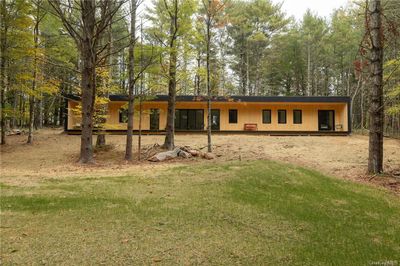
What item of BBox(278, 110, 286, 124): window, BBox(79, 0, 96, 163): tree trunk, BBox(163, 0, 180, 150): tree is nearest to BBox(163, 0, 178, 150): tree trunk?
BBox(163, 0, 180, 150): tree

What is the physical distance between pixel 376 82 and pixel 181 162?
6.99m

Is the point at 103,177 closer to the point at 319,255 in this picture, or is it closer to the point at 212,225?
the point at 212,225

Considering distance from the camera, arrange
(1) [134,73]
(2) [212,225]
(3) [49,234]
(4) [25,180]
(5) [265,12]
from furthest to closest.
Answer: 1. (5) [265,12]
2. (1) [134,73]
3. (4) [25,180]
4. (2) [212,225]
5. (3) [49,234]

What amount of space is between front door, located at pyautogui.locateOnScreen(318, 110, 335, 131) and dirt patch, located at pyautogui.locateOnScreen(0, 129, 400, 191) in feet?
26.5

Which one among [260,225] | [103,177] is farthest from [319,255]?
[103,177]

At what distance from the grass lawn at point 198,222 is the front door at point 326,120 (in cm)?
1795

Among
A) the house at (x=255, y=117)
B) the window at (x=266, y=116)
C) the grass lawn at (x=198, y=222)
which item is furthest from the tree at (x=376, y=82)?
the window at (x=266, y=116)

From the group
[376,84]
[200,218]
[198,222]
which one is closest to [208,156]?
[376,84]

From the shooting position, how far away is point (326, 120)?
2458 cm

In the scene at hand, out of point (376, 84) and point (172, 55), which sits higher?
point (172, 55)

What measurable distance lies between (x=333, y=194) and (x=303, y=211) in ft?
5.46

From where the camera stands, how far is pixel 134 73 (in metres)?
13.3

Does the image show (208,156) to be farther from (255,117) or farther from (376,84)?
(255,117)

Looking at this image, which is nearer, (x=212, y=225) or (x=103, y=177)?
(x=212, y=225)
